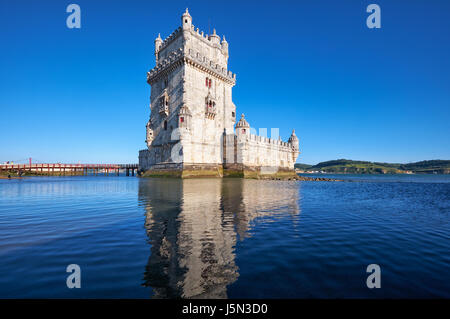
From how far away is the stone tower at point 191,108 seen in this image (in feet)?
118

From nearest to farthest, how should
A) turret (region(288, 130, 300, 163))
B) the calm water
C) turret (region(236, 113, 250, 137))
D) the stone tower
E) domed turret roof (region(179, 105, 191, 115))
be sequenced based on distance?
1. the calm water
2. domed turret roof (region(179, 105, 191, 115))
3. the stone tower
4. turret (region(236, 113, 250, 137))
5. turret (region(288, 130, 300, 163))

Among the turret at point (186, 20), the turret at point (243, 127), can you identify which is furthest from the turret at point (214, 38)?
the turret at point (243, 127)

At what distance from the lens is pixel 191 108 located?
3697cm

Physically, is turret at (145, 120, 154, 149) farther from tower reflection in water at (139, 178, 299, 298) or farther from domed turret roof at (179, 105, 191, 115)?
tower reflection in water at (139, 178, 299, 298)

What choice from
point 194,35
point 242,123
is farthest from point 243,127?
point 194,35

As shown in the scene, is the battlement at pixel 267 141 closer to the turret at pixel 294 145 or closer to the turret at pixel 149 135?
the turret at pixel 294 145

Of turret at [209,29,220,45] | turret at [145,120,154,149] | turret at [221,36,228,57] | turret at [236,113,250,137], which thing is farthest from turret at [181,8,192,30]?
turret at [145,120,154,149]

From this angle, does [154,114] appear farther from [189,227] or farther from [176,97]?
[189,227]

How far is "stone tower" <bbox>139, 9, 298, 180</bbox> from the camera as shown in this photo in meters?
36.1

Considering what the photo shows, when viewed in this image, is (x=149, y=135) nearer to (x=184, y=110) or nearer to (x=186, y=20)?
(x=184, y=110)

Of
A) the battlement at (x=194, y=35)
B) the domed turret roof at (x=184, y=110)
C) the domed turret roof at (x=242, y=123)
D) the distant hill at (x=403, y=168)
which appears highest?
the battlement at (x=194, y=35)

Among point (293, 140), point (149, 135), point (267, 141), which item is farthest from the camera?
point (293, 140)

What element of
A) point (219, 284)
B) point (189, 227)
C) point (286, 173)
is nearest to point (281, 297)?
point (219, 284)

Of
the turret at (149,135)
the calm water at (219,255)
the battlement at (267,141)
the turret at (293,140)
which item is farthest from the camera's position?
the turret at (293,140)
